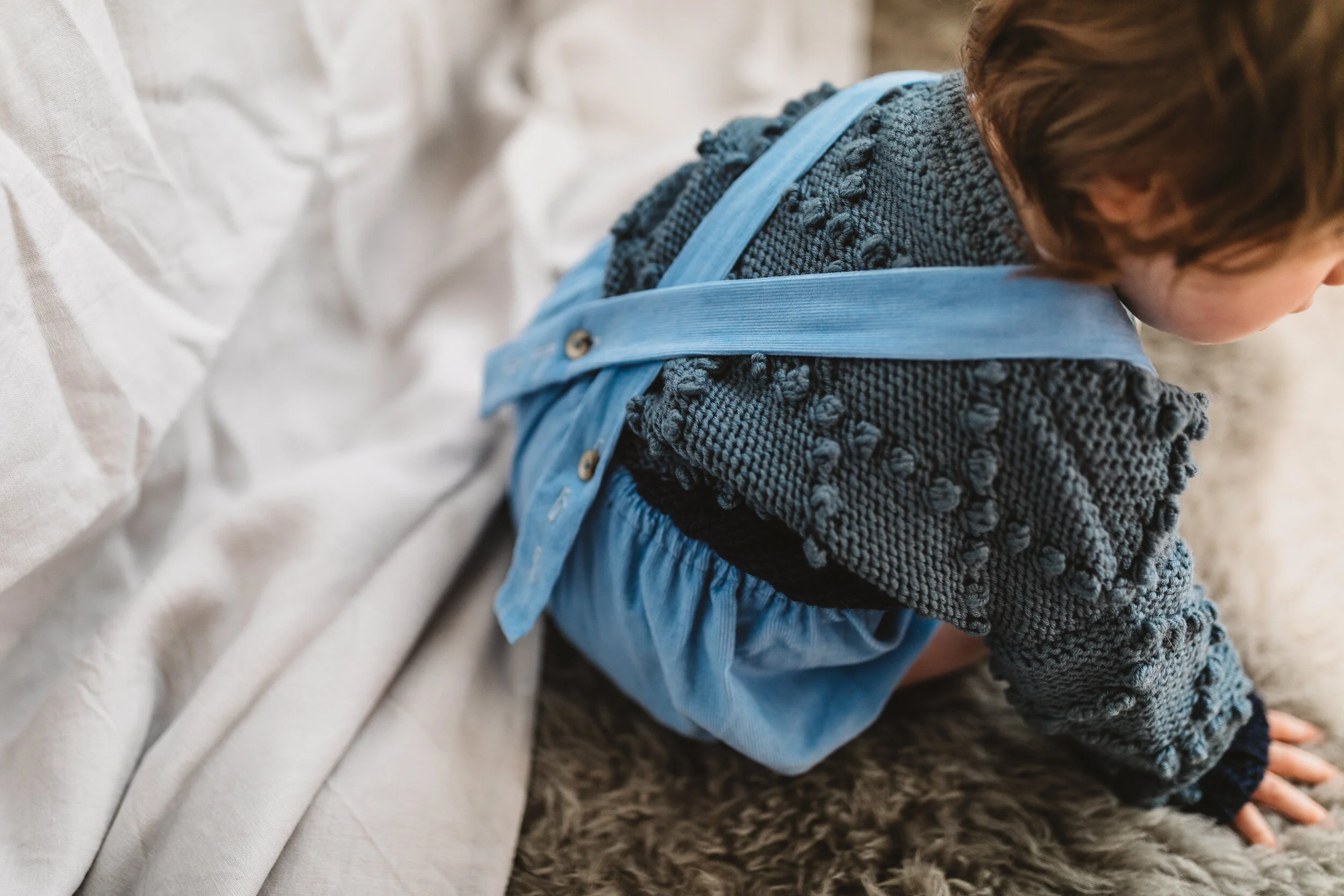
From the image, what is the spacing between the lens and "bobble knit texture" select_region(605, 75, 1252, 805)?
474mm

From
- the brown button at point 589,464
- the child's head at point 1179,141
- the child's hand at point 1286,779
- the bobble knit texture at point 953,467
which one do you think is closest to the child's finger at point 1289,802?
the child's hand at point 1286,779

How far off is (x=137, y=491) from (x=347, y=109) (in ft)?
1.25

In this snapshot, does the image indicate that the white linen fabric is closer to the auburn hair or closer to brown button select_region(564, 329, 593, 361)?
brown button select_region(564, 329, 593, 361)

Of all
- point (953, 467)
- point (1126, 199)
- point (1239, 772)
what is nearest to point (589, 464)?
point (953, 467)

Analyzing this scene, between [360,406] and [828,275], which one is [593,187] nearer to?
[360,406]

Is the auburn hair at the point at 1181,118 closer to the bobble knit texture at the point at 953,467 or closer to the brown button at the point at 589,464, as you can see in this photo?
the bobble knit texture at the point at 953,467

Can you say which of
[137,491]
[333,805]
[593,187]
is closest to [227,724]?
[333,805]

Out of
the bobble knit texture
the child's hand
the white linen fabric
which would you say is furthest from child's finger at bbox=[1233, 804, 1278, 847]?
the white linen fabric

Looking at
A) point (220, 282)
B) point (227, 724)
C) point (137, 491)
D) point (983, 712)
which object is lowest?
point (983, 712)

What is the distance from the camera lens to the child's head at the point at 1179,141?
0.40 metres

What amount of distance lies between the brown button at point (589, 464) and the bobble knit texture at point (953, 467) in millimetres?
38

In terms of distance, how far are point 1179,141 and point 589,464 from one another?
367mm

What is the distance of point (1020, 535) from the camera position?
1.59 ft

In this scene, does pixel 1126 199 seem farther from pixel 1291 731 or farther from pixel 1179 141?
pixel 1291 731
